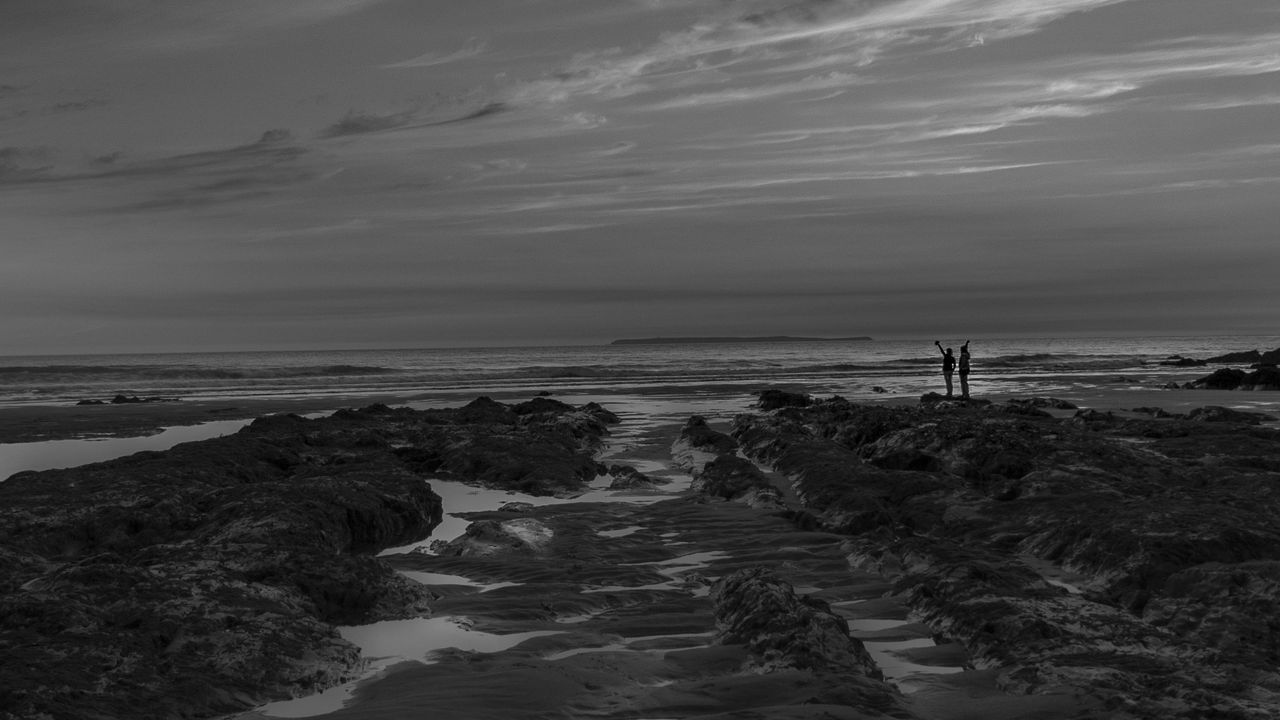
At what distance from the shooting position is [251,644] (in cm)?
464

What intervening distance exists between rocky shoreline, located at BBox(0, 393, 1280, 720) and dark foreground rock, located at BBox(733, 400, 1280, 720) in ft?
0.08

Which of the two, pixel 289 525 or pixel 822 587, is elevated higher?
pixel 289 525

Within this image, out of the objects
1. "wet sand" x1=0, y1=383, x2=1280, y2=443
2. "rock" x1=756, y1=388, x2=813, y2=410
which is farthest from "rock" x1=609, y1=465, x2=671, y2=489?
"rock" x1=756, y1=388, x2=813, y2=410

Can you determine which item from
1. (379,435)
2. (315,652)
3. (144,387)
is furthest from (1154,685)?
(144,387)

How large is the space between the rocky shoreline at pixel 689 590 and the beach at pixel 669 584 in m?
0.02

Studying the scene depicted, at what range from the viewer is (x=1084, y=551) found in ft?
21.8

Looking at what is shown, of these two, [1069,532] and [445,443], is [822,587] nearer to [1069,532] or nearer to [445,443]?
[1069,532]

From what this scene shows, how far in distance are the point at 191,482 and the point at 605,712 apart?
279 inches

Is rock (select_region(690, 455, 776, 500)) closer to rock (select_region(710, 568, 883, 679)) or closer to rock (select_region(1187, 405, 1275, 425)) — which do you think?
rock (select_region(710, 568, 883, 679))

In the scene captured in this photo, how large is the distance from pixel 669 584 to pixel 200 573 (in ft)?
10.3

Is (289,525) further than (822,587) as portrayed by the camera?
Yes

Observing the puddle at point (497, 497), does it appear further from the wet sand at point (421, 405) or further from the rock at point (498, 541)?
the wet sand at point (421, 405)

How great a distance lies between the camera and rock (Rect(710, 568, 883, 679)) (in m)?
4.48

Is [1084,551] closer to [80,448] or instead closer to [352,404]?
[80,448]
